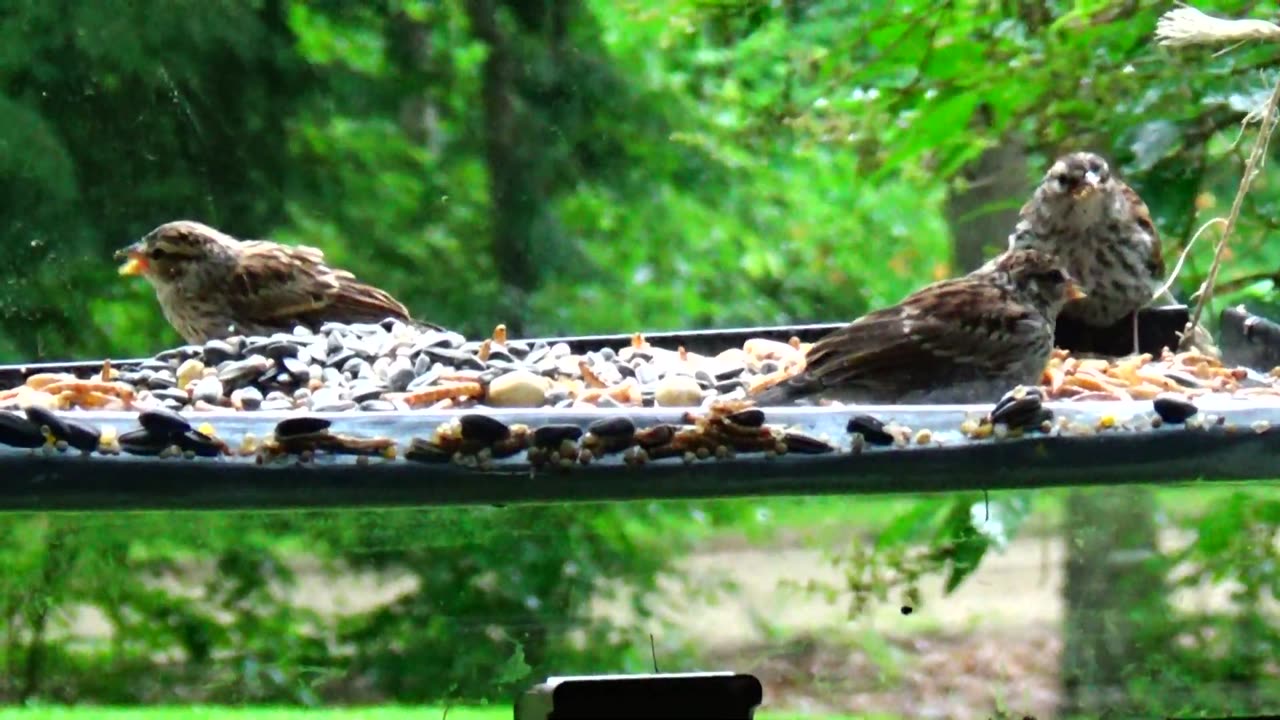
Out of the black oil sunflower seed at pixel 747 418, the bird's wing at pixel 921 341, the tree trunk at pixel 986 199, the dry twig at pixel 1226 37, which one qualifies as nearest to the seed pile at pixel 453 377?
the bird's wing at pixel 921 341

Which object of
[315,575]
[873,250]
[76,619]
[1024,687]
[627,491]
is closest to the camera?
[627,491]

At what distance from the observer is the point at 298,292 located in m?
3.17

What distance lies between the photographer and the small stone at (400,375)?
2414 mm

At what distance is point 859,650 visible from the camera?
4.51 meters

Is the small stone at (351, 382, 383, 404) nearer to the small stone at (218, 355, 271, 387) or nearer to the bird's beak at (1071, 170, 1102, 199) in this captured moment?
the small stone at (218, 355, 271, 387)

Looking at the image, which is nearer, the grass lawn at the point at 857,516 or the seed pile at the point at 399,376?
the seed pile at the point at 399,376

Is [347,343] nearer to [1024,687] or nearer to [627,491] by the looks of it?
[627,491]

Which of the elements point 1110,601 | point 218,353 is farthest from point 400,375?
point 1110,601

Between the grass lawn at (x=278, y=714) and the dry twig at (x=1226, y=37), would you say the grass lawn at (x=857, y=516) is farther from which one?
the dry twig at (x=1226, y=37)

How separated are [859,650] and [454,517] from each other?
1998mm

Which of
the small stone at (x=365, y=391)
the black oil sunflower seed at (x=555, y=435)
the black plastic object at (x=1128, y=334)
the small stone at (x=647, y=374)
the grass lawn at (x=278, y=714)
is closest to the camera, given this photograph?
the black oil sunflower seed at (x=555, y=435)

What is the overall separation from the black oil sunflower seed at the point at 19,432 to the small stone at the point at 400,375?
0.68 m

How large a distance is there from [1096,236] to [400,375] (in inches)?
59.5

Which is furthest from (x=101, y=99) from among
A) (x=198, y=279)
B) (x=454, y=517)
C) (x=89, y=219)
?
(x=454, y=517)
